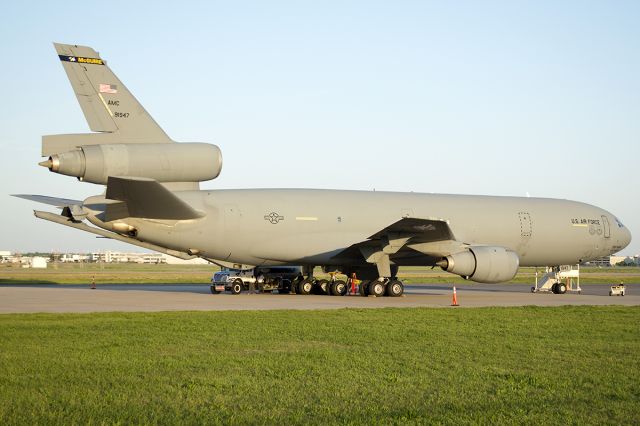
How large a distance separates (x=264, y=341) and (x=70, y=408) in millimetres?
6001

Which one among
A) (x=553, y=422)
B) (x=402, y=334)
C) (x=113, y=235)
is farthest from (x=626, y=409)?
(x=113, y=235)

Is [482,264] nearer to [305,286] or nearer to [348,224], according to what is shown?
[348,224]

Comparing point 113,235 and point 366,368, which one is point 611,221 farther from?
point 366,368

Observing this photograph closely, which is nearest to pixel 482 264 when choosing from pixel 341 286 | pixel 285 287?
pixel 341 286

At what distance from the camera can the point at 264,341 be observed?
13.2m

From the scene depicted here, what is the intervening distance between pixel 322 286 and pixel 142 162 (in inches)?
420

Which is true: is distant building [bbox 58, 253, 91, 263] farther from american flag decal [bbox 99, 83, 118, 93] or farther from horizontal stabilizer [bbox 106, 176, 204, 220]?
american flag decal [bbox 99, 83, 118, 93]

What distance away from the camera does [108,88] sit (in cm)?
2427

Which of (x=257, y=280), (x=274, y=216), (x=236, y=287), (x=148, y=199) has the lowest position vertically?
(x=236, y=287)

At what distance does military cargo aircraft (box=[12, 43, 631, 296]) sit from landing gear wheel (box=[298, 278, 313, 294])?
2.3 inches

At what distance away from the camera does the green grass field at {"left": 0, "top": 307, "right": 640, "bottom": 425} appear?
287 inches

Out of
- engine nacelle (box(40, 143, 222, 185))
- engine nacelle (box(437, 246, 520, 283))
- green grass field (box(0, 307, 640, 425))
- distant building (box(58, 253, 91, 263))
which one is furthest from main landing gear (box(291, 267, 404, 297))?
distant building (box(58, 253, 91, 263))

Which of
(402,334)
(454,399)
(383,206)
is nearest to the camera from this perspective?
(454,399)

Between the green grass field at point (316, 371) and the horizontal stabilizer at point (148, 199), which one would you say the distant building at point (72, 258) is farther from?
the green grass field at point (316, 371)
